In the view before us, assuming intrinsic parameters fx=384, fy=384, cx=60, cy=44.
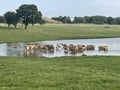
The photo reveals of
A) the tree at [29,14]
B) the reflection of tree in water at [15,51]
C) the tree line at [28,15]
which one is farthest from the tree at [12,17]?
the reflection of tree in water at [15,51]

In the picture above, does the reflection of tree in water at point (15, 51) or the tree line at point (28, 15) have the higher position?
the tree line at point (28, 15)

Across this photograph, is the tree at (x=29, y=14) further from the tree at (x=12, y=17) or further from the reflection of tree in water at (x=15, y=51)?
the reflection of tree in water at (x=15, y=51)

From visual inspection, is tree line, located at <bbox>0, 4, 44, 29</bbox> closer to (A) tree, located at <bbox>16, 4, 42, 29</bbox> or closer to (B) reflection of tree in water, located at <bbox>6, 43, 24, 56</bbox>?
(A) tree, located at <bbox>16, 4, 42, 29</bbox>

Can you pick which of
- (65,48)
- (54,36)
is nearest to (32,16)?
(54,36)

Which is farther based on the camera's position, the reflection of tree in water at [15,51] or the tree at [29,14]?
the tree at [29,14]

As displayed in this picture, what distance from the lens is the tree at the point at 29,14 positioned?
111500mm

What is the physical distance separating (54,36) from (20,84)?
76.6m

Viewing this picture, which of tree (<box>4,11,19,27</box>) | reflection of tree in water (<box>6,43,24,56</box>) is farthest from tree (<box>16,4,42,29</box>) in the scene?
reflection of tree in water (<box>6,43,24,56</box>)

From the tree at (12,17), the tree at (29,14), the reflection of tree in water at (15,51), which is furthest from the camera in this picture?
the tree at (12,17)

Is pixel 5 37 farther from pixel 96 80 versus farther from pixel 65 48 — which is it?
pixel 96 80

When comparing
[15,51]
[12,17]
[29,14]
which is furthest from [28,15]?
[15,51]

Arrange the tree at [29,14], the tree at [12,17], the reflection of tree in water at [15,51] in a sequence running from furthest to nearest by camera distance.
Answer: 1. the tree at [12,17]
2. the tree at [29,14]
3. the reflection of tree in water at [15,51]

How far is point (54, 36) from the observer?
309ft

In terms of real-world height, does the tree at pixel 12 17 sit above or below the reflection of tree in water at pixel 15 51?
above
